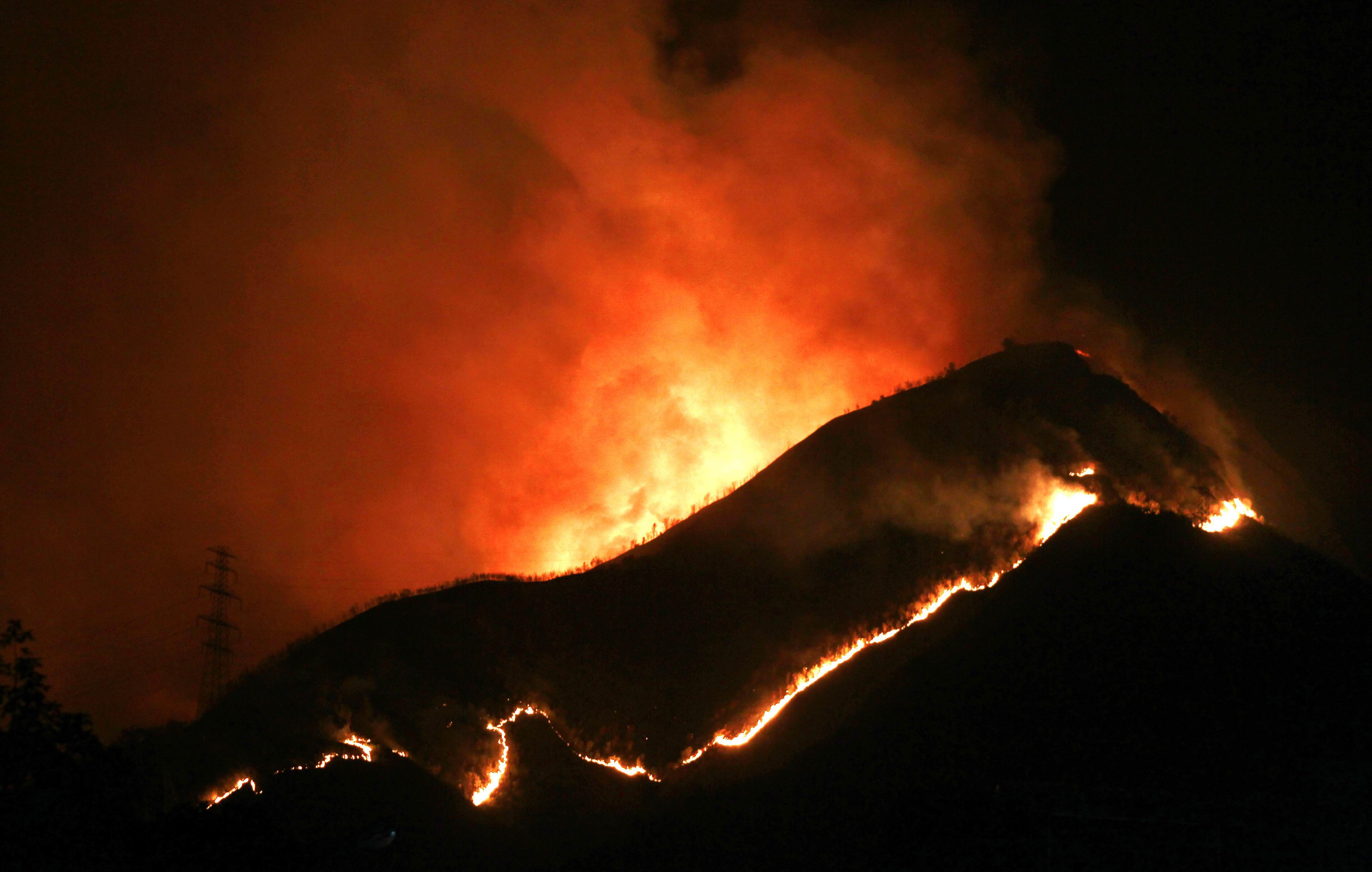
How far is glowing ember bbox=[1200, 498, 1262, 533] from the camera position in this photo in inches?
1305

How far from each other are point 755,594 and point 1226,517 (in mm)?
17247

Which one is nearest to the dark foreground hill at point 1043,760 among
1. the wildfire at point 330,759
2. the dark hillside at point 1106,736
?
the dark hillside at point 1106,736

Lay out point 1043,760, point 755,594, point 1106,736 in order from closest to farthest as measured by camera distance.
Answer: point 1043,760 → point 1106,736 → point 755,594

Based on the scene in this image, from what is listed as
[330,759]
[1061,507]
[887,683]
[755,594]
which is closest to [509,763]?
[330,759]

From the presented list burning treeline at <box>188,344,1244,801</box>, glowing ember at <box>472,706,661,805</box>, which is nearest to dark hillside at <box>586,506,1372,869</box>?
burning treeline at <box>188,344,1244,801</box>

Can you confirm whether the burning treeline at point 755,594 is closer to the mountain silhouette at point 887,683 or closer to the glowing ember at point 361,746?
the mountain silhouette at point 887,683

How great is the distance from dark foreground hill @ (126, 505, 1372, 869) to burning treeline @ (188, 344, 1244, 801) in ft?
4.69

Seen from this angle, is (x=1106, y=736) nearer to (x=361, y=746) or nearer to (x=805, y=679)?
(x=805, y=679)

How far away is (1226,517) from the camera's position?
111ft

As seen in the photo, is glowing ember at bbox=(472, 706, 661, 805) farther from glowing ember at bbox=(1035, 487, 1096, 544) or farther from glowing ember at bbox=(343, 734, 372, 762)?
glowing ember at bbox=(1035, 487, 1096, 544)

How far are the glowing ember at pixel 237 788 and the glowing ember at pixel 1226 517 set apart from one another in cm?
3565

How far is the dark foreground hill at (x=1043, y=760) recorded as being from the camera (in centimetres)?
2298

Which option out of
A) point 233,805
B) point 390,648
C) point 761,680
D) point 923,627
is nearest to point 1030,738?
point 923,627

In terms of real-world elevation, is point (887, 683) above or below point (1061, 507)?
below
